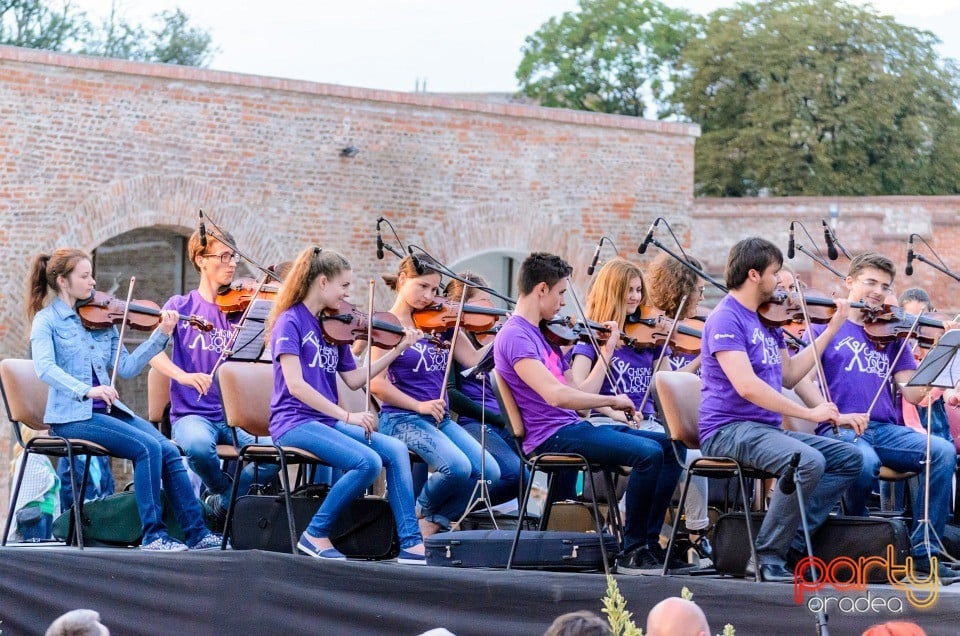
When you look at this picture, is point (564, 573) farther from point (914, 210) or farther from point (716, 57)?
point (716, 57)

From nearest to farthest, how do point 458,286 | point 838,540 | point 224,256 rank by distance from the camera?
point 838,540 < point 224,256 < point 458,286

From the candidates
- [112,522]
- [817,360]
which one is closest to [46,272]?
[112,522]

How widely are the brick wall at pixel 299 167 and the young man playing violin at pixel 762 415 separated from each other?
32.0 feet

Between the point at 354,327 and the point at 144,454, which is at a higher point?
the point at 354,327

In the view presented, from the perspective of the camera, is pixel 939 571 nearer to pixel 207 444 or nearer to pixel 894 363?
pixel 894 363

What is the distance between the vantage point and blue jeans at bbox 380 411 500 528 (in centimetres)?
678

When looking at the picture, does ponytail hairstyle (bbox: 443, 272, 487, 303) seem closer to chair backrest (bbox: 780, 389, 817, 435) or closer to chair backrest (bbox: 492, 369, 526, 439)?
chair backrest (bbox: 492, 369, 526, 439)

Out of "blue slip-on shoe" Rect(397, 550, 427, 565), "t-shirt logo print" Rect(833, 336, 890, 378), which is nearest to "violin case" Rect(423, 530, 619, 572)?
"blue slip-on shoe" Rect(397, 550, 427, 565)

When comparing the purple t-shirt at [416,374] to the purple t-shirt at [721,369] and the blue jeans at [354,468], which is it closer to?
the blue jeans at [354,468]

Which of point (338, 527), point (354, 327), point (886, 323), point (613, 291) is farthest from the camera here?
point (613, 291)

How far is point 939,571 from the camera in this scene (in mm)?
5996

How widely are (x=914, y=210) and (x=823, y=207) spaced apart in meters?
1.75

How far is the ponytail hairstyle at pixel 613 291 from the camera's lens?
718 centimetres

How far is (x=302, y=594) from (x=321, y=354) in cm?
105
